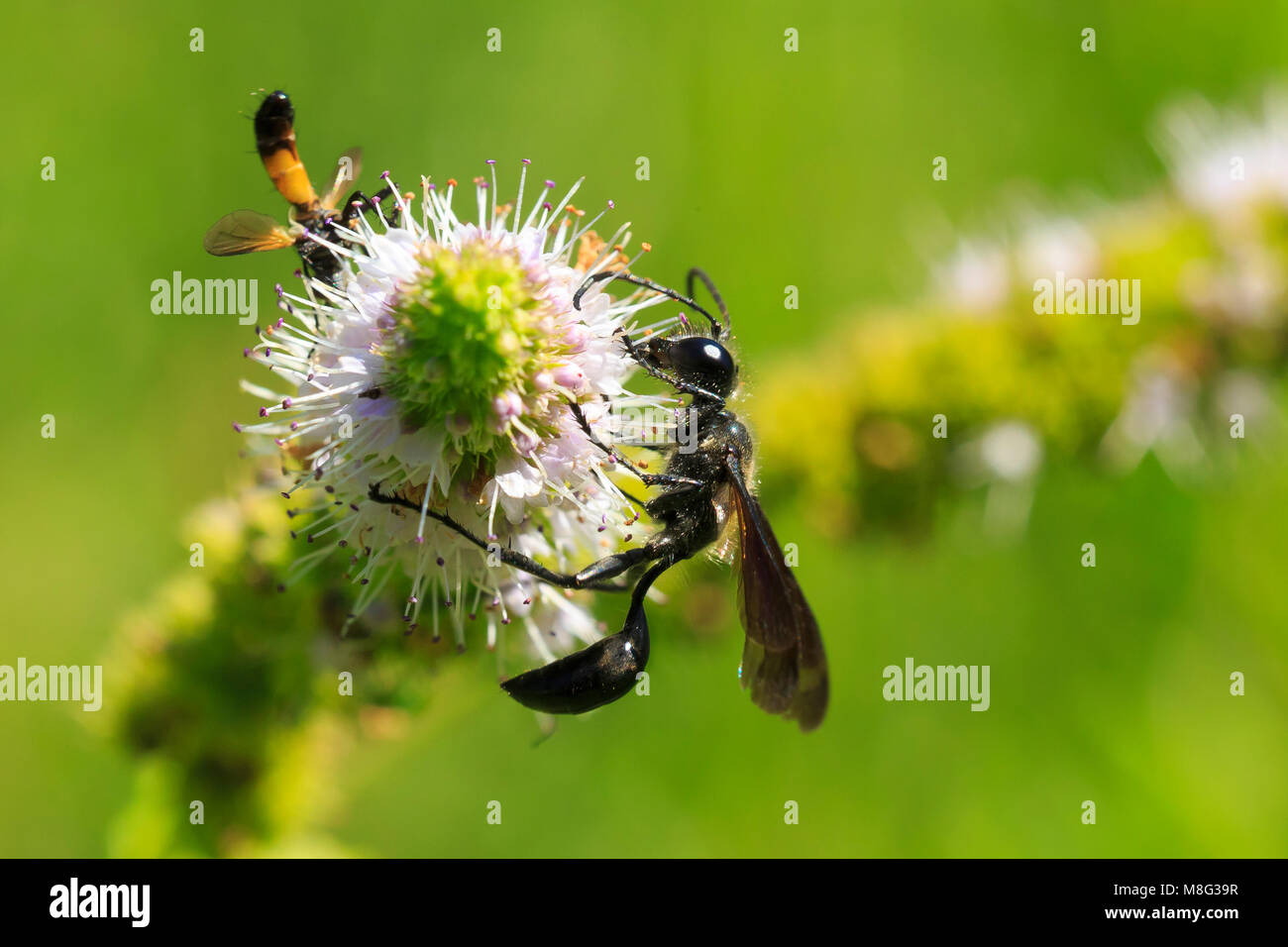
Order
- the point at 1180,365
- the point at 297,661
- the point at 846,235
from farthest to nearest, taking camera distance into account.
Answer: the point at 846,235 → the point at 1180,365 → the point at 297,661

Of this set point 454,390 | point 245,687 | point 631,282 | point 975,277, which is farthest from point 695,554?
point 975,277

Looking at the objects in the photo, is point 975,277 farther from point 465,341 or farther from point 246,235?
point 246,235

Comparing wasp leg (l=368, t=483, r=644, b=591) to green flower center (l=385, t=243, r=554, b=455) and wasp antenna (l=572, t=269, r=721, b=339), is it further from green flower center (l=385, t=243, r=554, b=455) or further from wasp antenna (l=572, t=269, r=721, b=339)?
wasp antenna (l=572, t=269, r=721, b=339)

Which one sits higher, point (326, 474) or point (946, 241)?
point (946, 241)

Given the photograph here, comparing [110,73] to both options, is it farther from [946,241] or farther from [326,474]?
[946,241]

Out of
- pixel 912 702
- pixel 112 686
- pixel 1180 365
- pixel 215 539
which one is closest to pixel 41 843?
pixel 112 686

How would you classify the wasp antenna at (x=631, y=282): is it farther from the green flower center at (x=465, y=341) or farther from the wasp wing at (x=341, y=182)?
the wasp wing at (x=341, y=182)
